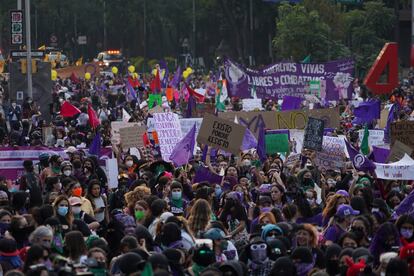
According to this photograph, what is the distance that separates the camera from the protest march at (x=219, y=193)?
1156 centimetres

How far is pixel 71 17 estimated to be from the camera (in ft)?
325

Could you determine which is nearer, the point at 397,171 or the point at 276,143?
the point at 397,171

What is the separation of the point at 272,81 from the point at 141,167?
A: 13.2 meters

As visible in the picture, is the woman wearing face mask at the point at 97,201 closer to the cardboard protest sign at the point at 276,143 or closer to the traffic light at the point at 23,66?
the cardboard protest sign at the point at 276,143

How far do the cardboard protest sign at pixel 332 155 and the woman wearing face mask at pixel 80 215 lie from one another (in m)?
5.69

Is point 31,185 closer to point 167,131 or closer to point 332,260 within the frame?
point 167,131

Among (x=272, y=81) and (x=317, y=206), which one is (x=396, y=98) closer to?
(x=272, y=81)

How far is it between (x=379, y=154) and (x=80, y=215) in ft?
19.9

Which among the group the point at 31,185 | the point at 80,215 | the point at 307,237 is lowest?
the point at 31,185

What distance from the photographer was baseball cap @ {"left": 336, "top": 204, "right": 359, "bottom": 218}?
13938 millimetres

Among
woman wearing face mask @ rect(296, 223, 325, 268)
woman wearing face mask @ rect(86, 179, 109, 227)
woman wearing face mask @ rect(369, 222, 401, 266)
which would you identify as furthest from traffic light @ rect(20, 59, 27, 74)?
woman wearing face mask @ rect(369, 222, 401, 266)

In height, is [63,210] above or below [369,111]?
above

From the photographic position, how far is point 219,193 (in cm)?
1706

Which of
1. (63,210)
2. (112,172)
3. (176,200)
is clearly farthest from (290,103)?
(63,210)
